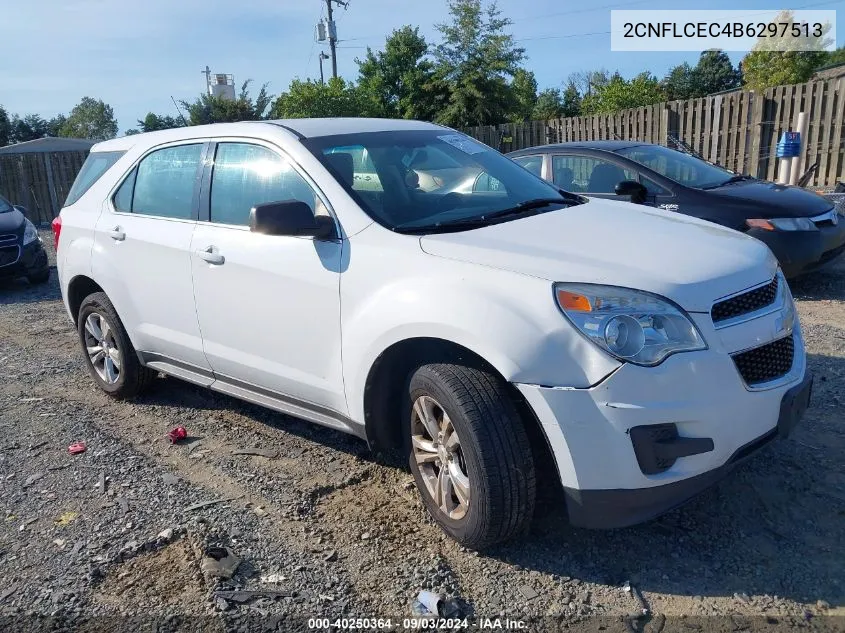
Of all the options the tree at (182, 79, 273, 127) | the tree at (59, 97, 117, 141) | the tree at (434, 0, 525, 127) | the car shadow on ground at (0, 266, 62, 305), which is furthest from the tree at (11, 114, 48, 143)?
the car shadow on ground at (0, 266, 62, 305)

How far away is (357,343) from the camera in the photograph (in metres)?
3.19

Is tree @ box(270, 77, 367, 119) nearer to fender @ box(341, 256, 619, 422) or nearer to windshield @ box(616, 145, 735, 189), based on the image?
windshield @ box(616, 145, 735, 189)

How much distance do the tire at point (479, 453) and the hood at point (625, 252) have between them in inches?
19.1

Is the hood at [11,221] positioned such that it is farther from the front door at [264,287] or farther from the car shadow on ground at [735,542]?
the car shadow on ground at [735,542]

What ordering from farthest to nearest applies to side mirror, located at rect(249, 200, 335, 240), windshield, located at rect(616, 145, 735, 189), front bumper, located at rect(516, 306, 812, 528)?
windshield, located at rect(616, 145, 735, 189) < side mirror, located at rect(249, 200, 335, 240) < front bumper, located at rect(516, 306, 812, 528)

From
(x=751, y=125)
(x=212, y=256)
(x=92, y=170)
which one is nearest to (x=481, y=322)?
(x=212, y=256)

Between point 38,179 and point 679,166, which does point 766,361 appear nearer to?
point 679,166

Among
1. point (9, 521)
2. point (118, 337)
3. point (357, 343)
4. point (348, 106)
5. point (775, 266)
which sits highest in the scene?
point (348, 106)

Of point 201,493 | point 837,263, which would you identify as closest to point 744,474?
point 201,493

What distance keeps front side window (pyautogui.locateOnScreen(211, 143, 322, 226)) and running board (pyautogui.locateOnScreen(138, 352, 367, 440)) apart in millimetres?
924

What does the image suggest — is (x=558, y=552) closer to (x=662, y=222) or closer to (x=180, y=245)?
(x=662, y=222)

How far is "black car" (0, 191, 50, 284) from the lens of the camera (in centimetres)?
977

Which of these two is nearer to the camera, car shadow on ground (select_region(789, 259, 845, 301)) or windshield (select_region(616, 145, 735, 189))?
car shadow on ground (select_region(789, 259, 845, 301))

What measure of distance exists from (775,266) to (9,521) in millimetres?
3866
